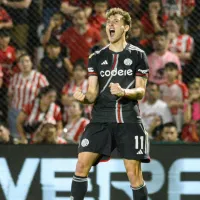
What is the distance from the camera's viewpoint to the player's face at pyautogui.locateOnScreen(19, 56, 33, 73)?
882 centimetres

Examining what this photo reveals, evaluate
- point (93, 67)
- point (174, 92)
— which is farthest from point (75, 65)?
point (93, 67)

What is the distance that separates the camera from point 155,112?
8562 mm

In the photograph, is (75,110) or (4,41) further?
(4,41)

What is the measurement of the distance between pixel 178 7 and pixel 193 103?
1268 millimetres

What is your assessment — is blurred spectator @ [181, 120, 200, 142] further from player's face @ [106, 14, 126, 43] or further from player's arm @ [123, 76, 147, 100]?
player's face @ [106, 14, 126, 43]

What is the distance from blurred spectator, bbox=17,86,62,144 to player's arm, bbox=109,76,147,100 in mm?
2475

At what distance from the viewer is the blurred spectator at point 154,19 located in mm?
8953

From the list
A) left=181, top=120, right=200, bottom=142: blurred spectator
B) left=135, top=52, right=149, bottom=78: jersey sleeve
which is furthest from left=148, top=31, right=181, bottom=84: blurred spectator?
left=135, top=52, right=149, bottom=78: jersey sleeve

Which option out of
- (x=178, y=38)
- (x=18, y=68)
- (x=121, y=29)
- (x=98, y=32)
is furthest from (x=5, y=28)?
(x=121, y=29)

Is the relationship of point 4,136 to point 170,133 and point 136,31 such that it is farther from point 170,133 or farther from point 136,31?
point 136,31

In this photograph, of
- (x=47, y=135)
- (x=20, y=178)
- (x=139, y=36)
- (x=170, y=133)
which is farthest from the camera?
(x=139, y=36)

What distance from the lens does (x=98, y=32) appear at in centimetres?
947

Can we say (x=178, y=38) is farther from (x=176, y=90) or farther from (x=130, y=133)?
(x=130, y=133)

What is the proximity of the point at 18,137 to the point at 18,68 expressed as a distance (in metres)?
1.00
